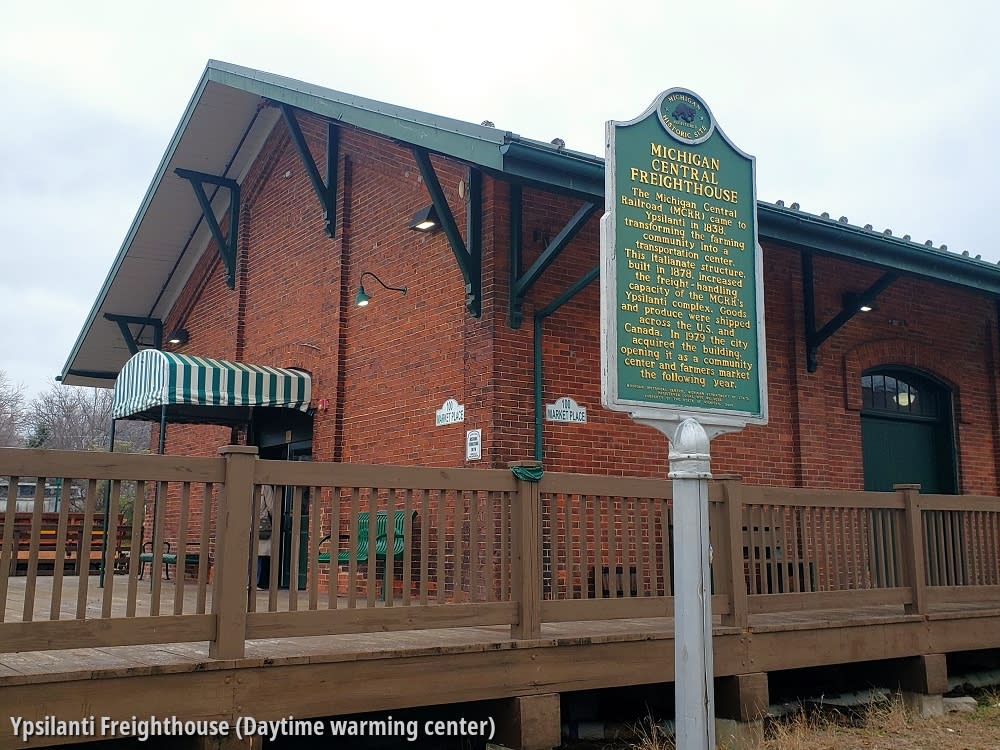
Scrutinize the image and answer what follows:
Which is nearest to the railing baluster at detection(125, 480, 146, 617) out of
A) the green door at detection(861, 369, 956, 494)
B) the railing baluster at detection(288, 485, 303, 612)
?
the railing baluster at detection(288, 485, 303, 612)

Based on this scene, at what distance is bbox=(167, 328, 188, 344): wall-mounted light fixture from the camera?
55.4 feet

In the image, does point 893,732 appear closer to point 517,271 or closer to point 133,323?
point 517,271

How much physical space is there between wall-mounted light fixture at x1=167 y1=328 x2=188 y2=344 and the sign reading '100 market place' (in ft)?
44.0

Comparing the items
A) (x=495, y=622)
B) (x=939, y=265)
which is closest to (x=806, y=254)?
(x=939, y=265)

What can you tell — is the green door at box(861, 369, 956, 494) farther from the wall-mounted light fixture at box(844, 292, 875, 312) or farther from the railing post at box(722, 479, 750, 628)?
the railing post at box(722, 479, 750, 628)

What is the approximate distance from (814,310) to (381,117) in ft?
19.1

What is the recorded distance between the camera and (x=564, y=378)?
9.97 metres

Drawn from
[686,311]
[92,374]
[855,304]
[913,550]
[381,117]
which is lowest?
[913,550]

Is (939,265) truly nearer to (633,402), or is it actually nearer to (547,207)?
(547,207)

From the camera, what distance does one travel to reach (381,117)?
31.3ft

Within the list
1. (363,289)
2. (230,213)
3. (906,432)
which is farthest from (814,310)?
(230,213)

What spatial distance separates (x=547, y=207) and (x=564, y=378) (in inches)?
68.8

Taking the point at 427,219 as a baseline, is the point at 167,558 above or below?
below

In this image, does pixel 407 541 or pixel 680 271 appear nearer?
pixel 680 271
